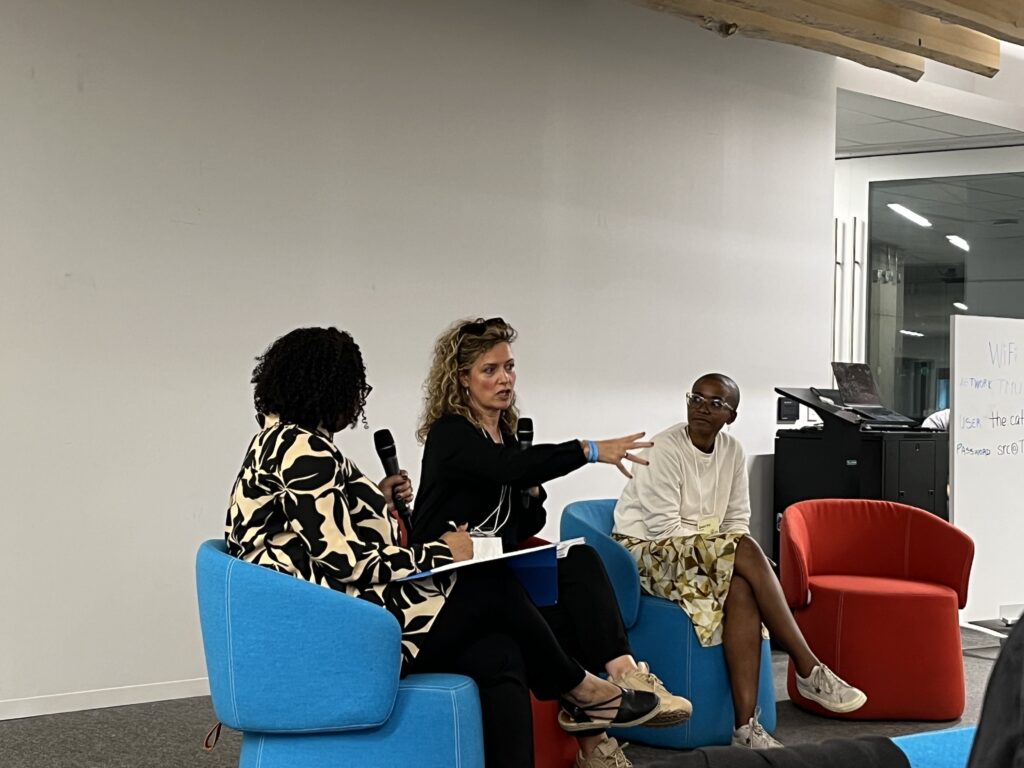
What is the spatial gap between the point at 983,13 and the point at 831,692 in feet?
10.5

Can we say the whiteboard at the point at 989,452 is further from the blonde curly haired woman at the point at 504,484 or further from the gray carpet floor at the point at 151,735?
the blonde curly haired woman at the point at 504,484

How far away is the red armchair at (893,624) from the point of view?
4727mm

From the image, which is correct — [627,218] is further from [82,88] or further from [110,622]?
[110,622]

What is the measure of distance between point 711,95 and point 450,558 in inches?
172

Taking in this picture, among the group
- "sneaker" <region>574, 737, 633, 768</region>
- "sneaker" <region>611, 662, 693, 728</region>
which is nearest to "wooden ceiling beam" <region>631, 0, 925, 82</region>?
"sneaker" <region>611, 662, 693, 728</region>

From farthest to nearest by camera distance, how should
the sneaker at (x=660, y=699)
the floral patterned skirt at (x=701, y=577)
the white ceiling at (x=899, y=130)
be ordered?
the white ceiling at (x=899, y=130) < the floral patterned skirt at (x=701, y=577) < the sneaker at (x=660, y=699)

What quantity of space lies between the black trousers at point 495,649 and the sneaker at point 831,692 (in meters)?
1.52

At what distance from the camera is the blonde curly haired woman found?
3.69m

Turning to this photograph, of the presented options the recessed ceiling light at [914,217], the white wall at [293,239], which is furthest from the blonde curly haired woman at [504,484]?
the recessed ceiling light at [914,217]

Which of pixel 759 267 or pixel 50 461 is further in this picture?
pixel 759 267

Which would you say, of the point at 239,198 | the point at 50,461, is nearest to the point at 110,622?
the point at 50,461

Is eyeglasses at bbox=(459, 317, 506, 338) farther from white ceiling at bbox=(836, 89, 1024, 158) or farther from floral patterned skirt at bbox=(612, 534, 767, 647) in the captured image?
white ceiling at bbox=(836, 89, 1024, 158)

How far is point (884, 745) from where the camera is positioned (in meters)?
1.60

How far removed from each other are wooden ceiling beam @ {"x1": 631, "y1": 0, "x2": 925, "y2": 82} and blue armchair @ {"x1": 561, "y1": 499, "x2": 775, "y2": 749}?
2.80m
